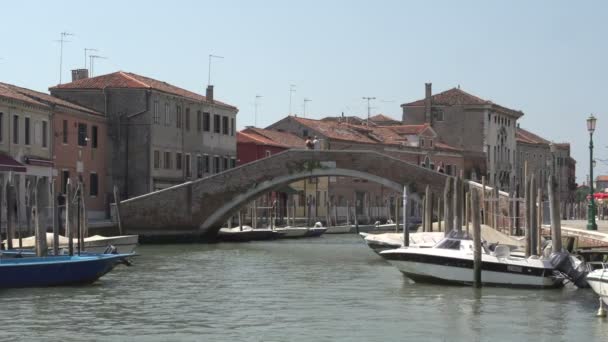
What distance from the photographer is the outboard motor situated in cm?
2120

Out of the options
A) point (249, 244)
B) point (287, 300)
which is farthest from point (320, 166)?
point (287, 300)

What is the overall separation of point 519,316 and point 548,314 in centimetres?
48

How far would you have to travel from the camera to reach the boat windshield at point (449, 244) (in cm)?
2216

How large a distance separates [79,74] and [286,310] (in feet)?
94.7

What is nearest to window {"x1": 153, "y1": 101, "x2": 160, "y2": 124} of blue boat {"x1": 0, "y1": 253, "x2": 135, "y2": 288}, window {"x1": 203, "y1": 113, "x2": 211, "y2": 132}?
window {"x1": 203, "y1": 113, "x2": 211, "y2": 132}

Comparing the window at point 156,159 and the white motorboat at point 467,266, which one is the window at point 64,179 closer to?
the window at point 156,159

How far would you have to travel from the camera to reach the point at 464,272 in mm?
21828

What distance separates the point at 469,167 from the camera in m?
66.2

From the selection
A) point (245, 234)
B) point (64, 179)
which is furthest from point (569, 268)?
point (245, 234)

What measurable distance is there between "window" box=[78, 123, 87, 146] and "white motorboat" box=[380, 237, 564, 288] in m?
19.8

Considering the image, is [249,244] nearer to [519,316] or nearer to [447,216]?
[447,216]

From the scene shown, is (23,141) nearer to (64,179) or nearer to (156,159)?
(64,179)

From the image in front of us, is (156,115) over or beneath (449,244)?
over

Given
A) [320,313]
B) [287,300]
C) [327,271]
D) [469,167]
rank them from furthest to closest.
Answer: [469,167] → [327,271] → [287,300] → [320,313]
